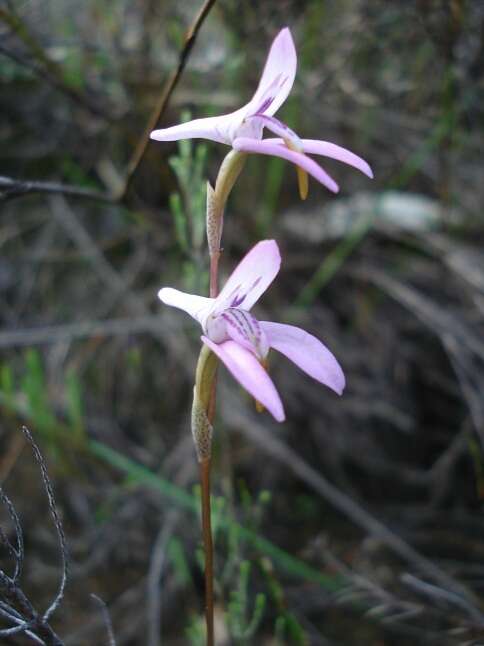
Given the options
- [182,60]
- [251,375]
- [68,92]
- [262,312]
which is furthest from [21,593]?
[262,312]

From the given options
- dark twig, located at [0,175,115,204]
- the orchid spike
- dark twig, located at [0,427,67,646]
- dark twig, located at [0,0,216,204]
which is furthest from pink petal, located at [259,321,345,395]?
dark twig, located at [0,175,115,204]

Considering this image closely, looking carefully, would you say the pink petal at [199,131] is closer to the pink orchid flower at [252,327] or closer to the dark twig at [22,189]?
the pink orchid flower at [252,327]

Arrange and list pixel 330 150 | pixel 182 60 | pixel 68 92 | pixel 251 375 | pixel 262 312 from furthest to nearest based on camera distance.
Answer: pixel 262 312
pixel 68 92
pixel 182 60
pixel 330 150
pixel 251 375

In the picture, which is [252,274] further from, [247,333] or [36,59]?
[36,59]

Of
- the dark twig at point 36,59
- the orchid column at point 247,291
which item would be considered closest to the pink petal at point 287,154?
the orchid column at point 247,291

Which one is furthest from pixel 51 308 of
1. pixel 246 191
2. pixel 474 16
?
pixel 474 16

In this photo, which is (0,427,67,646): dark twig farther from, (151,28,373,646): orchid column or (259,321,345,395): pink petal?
(259,321,345,395): pink petal
